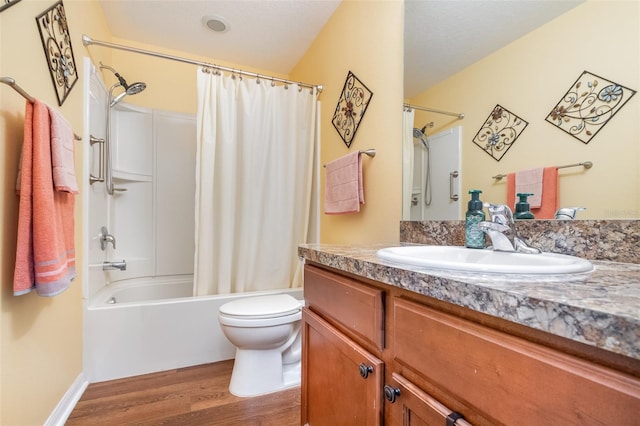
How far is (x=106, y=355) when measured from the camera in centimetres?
164

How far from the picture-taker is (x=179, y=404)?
1436mm

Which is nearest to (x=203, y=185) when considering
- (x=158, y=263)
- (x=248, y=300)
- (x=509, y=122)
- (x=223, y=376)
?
(x=248, y=300)

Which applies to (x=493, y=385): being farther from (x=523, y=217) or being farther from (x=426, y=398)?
(x=523, y=217)

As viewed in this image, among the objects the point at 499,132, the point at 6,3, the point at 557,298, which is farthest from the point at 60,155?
the point at 499,132

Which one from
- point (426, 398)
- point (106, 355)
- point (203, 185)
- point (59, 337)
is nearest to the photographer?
point (426, 398)

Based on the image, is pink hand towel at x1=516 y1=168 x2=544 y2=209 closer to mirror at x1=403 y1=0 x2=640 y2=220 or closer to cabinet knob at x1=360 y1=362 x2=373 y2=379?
mirror at x1=403 y1=0 x2=640 y2=220

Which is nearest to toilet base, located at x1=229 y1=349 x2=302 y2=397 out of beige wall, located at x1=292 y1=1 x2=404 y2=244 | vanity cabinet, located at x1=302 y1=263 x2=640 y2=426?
vanity cabinet, located at x1=302 y1=263 x2=640 y2=426

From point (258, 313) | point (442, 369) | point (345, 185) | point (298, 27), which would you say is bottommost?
point (258, 313)

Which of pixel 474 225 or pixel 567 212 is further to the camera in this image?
pixel 474 225

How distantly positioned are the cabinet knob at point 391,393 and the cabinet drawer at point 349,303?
8 cm

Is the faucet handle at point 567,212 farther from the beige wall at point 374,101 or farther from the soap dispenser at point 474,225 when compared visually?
the beige wall at point 374,101

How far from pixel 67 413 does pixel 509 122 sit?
2166 mm

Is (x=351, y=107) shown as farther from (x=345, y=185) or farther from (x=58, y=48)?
(x=58, y=48)

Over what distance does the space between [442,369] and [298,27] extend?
2.43m
